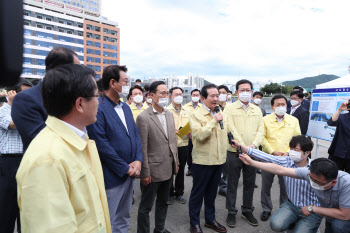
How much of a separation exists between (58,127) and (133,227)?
2521mm

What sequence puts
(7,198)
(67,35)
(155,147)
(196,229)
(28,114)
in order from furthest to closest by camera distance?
(67,35) < (196,229) < (155,147) < (7,198) < (28,114)

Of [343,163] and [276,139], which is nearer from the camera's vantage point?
[343,163]

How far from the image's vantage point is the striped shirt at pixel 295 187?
263 centimetres

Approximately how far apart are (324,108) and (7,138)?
543cm

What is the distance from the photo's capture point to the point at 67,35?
61594mm

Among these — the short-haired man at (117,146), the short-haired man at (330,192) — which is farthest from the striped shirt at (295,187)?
the short-haired man at (117,146)

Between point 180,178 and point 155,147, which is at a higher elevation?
point 155,147

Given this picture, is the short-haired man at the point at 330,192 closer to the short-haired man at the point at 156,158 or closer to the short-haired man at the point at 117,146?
the short-haired man at the point at 156,158

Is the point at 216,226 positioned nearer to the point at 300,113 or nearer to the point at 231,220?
the point at 231,220

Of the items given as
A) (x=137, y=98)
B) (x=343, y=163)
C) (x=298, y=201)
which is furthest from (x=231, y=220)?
(x=137, y=98)

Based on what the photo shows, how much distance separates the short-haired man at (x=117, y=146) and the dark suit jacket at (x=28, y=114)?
0.51 m

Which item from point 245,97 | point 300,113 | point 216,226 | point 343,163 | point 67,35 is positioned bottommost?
point 216,226

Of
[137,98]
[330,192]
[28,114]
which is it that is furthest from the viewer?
[137,98]

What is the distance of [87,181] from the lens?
1138 mm
